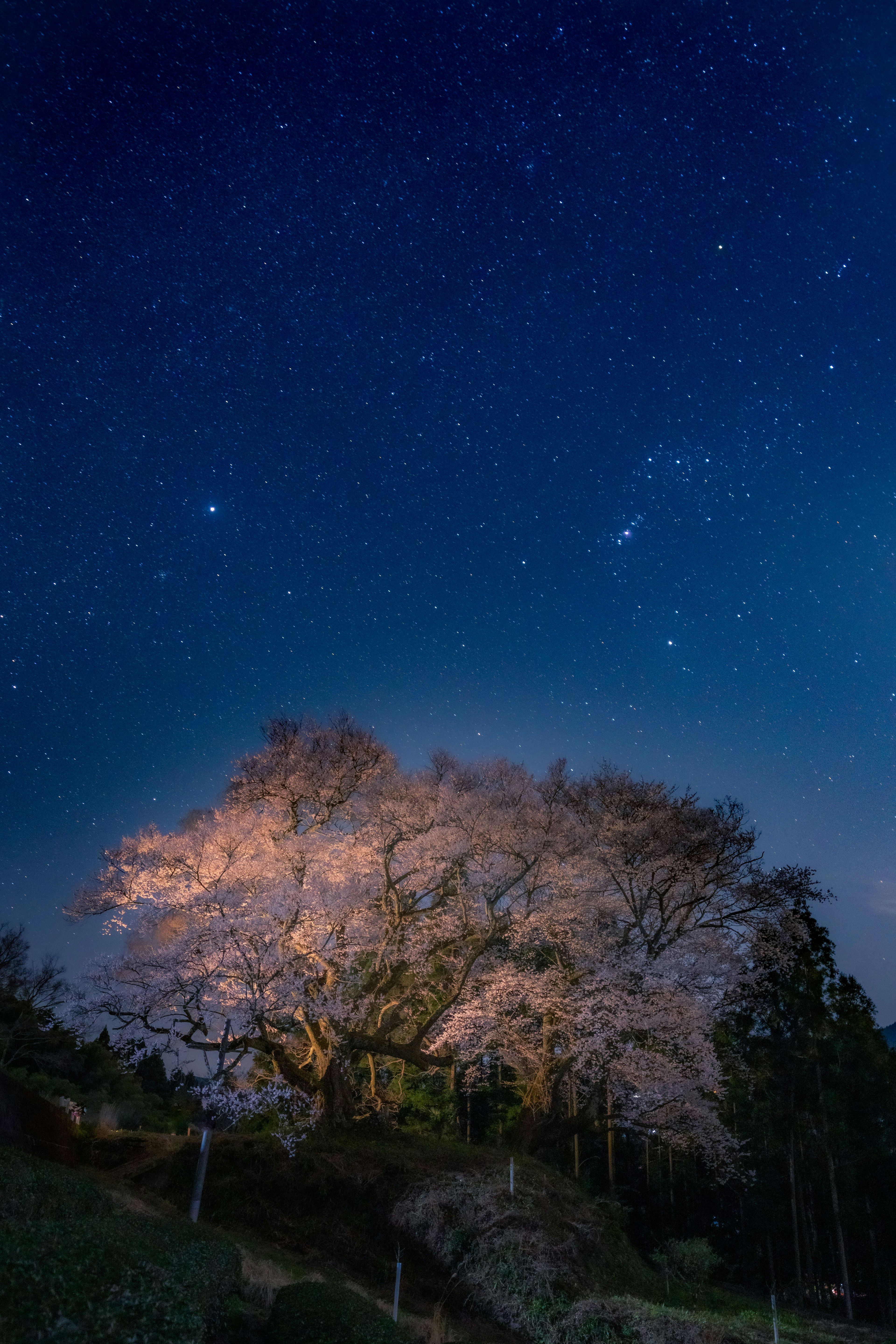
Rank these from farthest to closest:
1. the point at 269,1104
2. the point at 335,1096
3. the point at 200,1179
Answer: the point at 335,1096
the point at 269,1104
the point at 200,1179

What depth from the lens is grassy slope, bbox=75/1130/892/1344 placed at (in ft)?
51.7

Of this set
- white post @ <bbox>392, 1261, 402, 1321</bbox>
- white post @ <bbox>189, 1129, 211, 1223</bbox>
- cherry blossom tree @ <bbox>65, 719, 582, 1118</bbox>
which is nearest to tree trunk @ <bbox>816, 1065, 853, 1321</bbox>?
cherry blossom tree @ <bbox>65, 719, 582, 1118</bbox>

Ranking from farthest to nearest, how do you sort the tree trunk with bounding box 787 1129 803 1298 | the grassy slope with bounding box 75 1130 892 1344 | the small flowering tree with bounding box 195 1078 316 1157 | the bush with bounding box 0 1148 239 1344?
the tree trunk with bounding box 787 1129 803 1298 < the small flowering tree with bounding box 195 1078 316 1157 < the grassy slope with bounding box 75 1130 892 1344 < the bush with bounding box 0 1148 239 1344

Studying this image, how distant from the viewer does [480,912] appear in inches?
890

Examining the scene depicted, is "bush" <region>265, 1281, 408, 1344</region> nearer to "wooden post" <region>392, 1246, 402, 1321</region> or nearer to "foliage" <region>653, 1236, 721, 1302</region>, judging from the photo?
"wooden post" <region>392, 1246, 402, 1321</region>

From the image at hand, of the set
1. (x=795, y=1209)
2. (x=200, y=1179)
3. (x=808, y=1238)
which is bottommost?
(x=808, y=1238)

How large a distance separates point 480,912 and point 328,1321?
13033mm

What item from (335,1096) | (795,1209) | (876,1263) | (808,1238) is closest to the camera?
(335,1096)

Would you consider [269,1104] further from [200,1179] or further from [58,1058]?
[58,1058]

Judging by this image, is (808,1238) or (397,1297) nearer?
(397,1297)

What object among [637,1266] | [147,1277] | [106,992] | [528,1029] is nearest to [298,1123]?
[106,992]

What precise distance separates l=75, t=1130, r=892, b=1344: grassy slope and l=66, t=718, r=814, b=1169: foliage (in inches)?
82.3

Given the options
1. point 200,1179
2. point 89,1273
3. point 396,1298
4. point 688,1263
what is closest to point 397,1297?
point 396,1298

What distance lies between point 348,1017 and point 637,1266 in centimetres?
899
